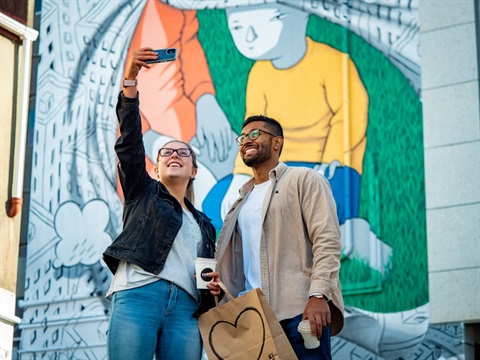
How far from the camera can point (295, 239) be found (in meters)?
5.62

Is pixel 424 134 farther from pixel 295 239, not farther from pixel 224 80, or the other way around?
pixel 295 239

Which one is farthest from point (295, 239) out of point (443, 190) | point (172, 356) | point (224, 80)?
point (224, 80)

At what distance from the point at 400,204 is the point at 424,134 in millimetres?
895

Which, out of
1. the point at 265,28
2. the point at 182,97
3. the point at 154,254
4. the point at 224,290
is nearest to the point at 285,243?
the point at 224,290

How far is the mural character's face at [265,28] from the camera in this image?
1359cm

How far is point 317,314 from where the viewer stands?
5.22 meters

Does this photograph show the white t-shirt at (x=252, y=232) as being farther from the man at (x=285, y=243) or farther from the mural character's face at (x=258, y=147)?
the mural character's face at (x=258, y=147)

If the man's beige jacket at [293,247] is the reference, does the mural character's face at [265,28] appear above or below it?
above

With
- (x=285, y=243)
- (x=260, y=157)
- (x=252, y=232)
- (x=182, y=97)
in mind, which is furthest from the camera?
(x=182, y=97)

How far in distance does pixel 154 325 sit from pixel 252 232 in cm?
77

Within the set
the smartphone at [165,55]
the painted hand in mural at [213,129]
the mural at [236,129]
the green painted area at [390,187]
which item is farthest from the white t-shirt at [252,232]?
the painted hand in mural at [213,129]

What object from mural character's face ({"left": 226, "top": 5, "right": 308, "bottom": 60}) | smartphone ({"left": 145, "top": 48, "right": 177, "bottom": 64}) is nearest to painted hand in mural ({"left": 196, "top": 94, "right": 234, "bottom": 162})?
mural character's face ({"left": 226, "top": 5, "right": 308, "bottom": 60})

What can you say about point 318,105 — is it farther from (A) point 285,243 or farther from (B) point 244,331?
(B) point 244,331

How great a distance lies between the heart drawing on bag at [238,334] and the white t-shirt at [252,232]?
0.88ft
